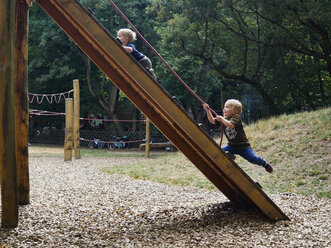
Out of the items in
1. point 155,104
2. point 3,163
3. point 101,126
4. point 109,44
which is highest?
point 109,44

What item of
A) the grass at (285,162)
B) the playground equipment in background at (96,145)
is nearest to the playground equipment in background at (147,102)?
the grass at (285,162)

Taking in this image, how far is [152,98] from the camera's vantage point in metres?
4.41

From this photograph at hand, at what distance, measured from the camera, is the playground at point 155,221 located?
402 centimetres

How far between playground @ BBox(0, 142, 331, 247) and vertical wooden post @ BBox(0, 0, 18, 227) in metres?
0.52

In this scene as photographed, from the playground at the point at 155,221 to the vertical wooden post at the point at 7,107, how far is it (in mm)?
525

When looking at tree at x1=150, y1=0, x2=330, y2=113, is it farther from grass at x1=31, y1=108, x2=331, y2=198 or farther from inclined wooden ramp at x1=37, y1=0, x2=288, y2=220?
inclined wooden ramp at x1=37, y1=0, x2=288, y2=220

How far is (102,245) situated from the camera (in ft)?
12.8

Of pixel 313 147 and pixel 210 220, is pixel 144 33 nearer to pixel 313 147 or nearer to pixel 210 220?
pixel 313 147

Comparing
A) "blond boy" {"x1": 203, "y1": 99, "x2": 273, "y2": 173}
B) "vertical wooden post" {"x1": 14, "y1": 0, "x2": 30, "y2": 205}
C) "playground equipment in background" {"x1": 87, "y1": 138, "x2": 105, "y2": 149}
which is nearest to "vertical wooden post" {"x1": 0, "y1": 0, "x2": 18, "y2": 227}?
"vertical wooden post" {"x1": 14, "y1": 0, "x2": 30, "y2": 205}

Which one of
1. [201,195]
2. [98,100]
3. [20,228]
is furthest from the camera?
[98,100]

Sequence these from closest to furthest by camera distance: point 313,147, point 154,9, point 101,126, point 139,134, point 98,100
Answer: point 313,147
point 154,9
point 139,134
point 98,100
point 101,126


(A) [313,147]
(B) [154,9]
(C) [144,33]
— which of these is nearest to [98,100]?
(C) [144,33]

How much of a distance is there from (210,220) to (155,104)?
1.60 m

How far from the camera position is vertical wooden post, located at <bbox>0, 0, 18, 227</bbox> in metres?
4.07
